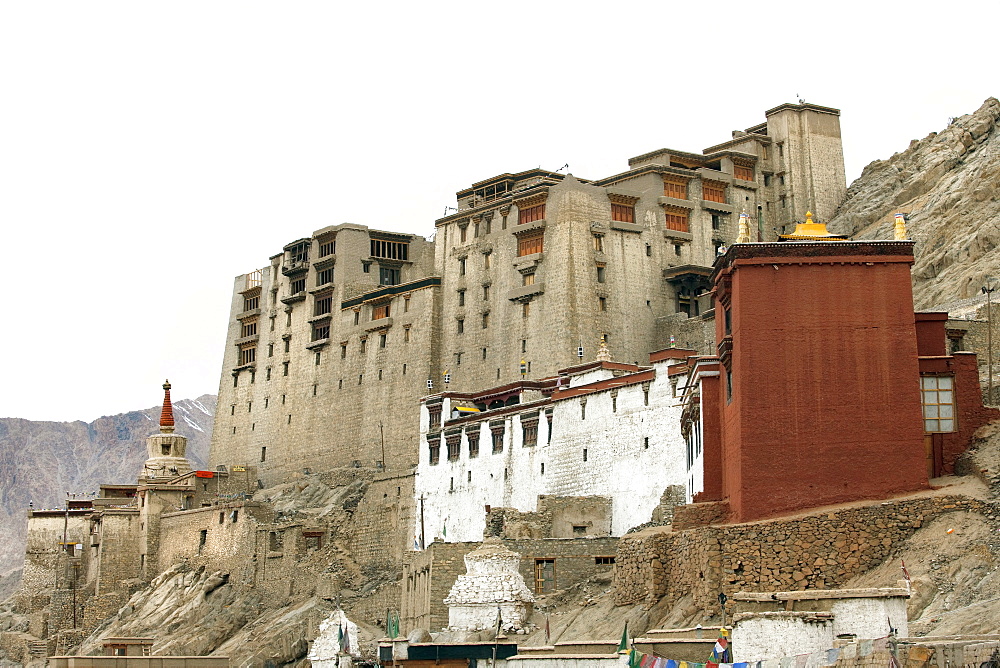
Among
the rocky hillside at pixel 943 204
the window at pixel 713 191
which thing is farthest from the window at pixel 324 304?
the rocky hillside at pixel 943 204

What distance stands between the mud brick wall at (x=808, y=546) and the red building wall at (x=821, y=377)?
920mm

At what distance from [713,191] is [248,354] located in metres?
30.8

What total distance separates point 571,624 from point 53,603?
4623 centimetres

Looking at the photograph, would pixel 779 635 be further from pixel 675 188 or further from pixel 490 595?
pixel 675 188

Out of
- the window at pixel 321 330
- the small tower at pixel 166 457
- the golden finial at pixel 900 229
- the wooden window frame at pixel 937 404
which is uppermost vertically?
the window at pixel 321 330

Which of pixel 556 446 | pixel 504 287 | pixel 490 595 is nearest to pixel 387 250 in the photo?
pixel 504 287

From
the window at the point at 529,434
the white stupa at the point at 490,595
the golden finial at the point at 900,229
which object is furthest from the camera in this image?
the window at the point at 529,434

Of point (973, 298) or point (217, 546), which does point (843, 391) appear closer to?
point (973, 298)

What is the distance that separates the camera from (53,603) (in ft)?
260

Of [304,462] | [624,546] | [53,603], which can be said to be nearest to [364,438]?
[304,462]

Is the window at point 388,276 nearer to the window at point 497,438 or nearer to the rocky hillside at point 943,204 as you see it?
the rocky hillside at point 943,204

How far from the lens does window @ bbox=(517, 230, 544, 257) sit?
75.1m

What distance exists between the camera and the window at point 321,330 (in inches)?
3445

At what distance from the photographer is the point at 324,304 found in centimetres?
8825
